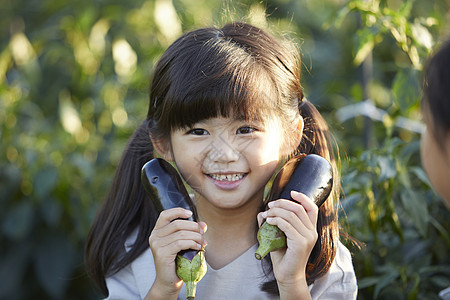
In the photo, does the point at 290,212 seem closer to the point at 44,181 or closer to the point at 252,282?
the point at 252,282

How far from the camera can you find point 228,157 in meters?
2.01

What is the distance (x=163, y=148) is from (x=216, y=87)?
37 centimetres

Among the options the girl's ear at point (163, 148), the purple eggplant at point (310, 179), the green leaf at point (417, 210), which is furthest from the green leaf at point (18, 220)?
the green leaf at point (417, 210)

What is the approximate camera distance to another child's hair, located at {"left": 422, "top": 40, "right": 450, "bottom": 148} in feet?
5.17

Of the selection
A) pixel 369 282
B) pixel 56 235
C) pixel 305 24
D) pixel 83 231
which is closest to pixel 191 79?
pixel 369 282

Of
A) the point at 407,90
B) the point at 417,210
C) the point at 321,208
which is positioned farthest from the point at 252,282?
the point at 407,90

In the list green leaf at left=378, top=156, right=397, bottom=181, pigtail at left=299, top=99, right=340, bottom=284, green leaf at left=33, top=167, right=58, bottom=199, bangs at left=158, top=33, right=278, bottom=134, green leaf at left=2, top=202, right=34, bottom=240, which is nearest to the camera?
bangs at left=158, top=33, right=278, bottom=134

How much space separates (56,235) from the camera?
3.61m

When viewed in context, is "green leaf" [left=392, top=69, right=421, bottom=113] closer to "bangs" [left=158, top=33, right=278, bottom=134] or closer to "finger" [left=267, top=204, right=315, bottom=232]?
"bangs" [left=158, top=33, right=278, bottom=134]

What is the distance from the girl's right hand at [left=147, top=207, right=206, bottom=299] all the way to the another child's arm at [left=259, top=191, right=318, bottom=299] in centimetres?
22

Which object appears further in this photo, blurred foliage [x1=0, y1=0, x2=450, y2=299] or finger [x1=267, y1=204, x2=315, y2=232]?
blurred foliage [x1=0, y1=0, x2=450, y2=299]

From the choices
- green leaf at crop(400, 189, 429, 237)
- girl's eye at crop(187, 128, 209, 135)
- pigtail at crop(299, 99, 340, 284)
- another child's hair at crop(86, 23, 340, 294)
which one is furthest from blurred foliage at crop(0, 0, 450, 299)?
girl's eye at crop(187, 128, 209, 135)

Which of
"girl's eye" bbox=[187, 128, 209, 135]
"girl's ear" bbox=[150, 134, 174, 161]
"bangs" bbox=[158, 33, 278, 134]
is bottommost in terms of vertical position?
"girl's ear" bbox=[150, 134, 174, 161]

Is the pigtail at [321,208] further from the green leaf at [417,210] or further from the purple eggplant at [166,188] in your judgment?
the purple eggplant at [166,188]
